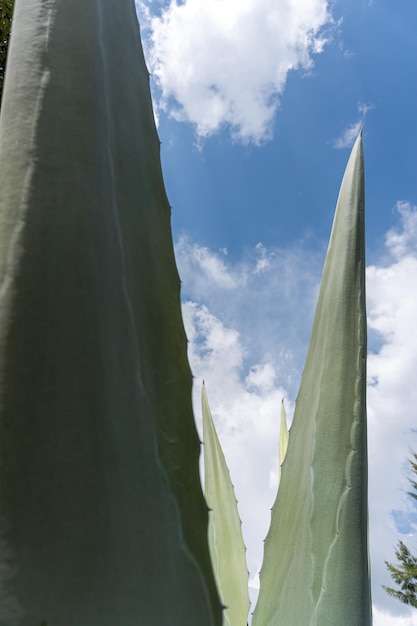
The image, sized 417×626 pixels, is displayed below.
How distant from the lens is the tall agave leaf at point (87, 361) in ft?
1.13

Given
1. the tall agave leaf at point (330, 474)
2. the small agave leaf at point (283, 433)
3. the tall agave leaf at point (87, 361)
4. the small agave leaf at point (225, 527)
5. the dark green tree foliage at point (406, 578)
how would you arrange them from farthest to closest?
1. the dark green tree foliage at point (406, 578)
2. the small agave leaf at point (283, 433)
3. the small agave leaf at point (225, 527)
4. the tall agave leaf at point (330, 474)
5. the tall agave leaf at point (87, 361)

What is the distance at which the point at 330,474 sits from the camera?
61 centimetres

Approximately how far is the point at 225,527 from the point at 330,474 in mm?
398

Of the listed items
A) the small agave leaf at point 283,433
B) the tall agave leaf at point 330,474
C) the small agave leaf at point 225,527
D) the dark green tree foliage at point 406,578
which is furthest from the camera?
the dark green tree foliage at point 406,578

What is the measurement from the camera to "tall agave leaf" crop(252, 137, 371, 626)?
0.59 meters

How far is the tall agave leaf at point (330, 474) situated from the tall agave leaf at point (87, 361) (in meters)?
0.24

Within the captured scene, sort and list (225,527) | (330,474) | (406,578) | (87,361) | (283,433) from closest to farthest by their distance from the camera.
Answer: (87,361) < (330,474) < (225,527) < (283,433) < (406,578)

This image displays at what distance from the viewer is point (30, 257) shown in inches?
14.5

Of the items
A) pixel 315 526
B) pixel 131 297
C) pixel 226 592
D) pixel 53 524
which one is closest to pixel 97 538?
pixel 53 524

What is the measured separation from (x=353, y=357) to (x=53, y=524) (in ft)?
1.32

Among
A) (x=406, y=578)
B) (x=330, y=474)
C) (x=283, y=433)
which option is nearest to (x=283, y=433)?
(x=283, y=433)

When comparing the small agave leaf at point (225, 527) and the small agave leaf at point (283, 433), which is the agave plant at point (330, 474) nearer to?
the small agave leaf at point (225, 527)

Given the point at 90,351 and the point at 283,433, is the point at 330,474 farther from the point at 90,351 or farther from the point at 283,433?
the point at 283,433

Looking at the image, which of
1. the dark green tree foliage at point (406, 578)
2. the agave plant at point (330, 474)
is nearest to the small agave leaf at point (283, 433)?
the agave plant at point (330, 474)
